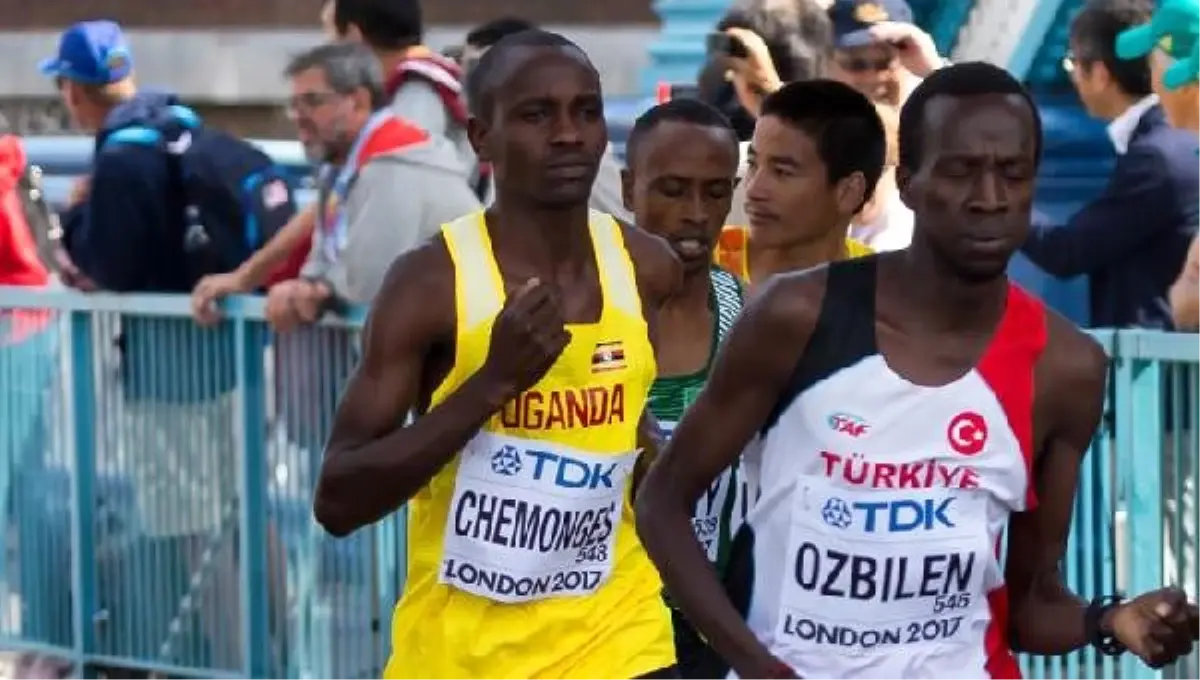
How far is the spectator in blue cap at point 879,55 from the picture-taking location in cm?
Answer: 774

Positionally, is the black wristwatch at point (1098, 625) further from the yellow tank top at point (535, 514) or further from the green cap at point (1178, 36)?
the green cap at point (1178, 36)

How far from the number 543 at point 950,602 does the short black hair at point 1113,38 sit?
3235 mm

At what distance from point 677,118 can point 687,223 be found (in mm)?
254

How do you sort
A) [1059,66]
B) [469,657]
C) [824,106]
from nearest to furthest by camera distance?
[469,657]
[824,106]
[1059,66]

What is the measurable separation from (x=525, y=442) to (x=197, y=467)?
358cm

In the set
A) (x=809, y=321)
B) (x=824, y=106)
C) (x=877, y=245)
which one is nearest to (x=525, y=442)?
(x=809, y=321)

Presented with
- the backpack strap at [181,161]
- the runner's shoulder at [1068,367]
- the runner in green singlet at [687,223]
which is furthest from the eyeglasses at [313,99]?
the runner's shoulder at [1068,367]

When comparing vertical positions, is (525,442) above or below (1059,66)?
above

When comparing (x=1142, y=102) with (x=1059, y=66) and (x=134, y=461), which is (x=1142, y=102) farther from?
(x=1059, y=66)

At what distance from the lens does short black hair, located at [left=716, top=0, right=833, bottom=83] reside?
7.95m

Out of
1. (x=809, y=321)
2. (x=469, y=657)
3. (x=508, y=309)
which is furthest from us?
(x=469, y=657)

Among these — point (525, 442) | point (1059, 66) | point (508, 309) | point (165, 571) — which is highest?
point (508, 309)

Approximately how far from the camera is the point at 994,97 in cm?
420

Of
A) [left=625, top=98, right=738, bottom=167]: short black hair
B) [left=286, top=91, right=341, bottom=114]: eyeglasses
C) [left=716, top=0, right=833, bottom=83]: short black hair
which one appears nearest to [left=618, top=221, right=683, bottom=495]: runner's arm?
[left=625, top=98, right=738, bottom=167]: short black hair
